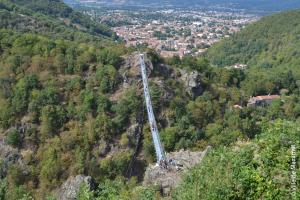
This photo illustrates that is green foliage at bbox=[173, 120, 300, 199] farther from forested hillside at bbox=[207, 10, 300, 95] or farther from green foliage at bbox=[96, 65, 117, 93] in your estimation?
forested hillside at bbox=[207, 10, 300, 95]

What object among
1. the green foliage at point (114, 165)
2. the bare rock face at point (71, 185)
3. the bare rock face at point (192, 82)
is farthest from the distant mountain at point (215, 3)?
the bare rock face at point (71, 185)

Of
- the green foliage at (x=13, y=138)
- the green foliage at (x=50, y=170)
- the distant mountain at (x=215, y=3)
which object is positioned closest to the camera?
the green foliage at (x=50, y=170)

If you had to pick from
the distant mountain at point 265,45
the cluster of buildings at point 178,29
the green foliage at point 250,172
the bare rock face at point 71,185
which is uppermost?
the green foliage at point 250,172

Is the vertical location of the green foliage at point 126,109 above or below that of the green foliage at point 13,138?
above

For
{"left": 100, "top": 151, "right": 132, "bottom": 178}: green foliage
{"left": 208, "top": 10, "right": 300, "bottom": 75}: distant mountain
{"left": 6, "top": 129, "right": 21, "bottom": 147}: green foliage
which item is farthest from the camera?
{"left": 208, "top": 10, "right": 300, "bottom": 75}: distant mountain

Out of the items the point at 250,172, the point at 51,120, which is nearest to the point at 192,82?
the point at 51,120

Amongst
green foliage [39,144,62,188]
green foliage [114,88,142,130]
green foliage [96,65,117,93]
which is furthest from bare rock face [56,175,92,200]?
green foliage [96,65,117,93]

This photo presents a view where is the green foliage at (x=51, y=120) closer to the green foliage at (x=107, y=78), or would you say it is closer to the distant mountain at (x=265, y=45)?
the green foliage at (x=107, y=78)

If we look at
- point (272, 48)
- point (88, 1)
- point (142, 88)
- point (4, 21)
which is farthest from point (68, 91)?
point (88, 1)
